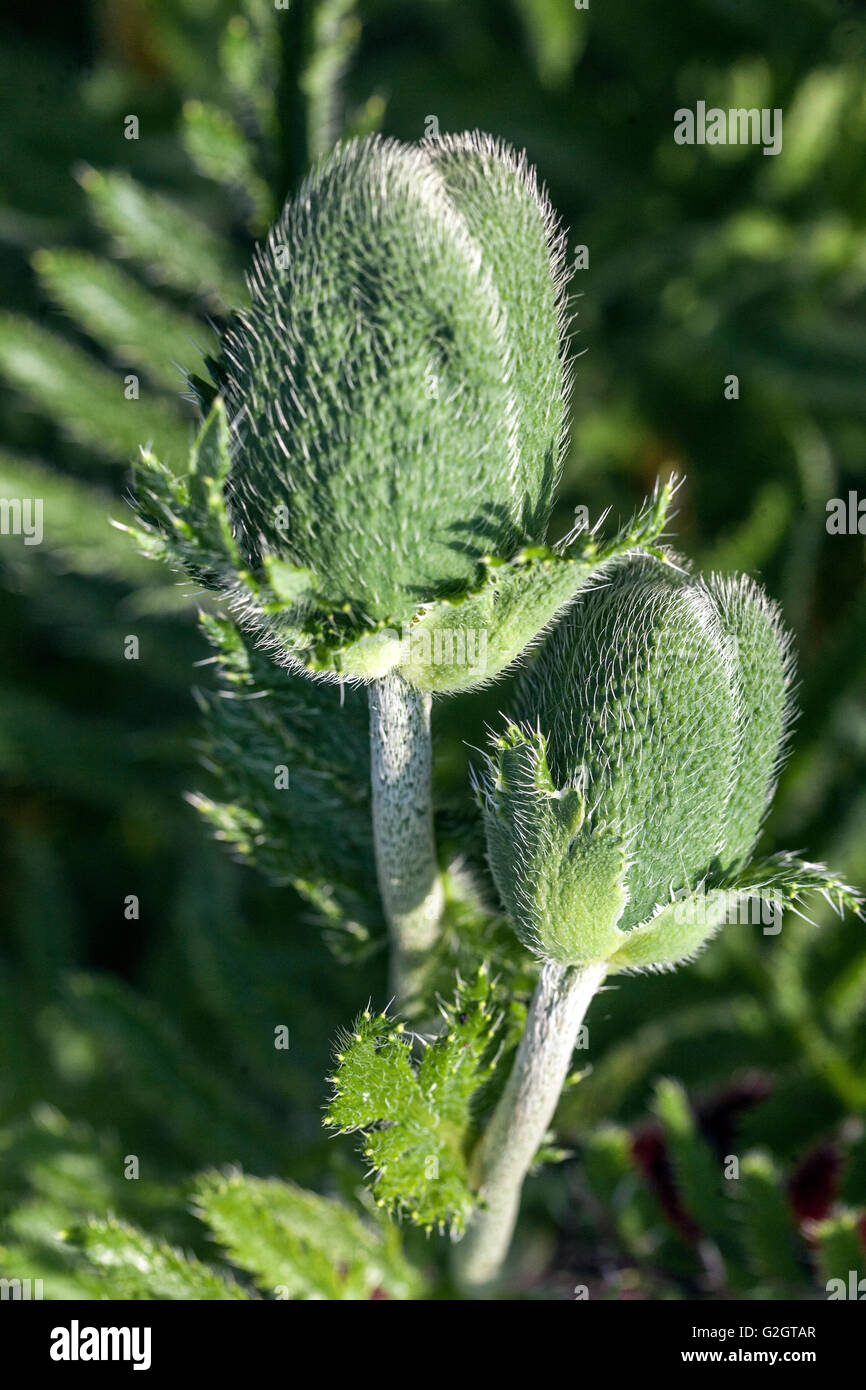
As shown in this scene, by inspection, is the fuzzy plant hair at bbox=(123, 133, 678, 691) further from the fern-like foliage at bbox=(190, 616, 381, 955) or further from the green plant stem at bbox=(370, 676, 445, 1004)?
the fern-like foliage at bbox=(190, 616, 381, 955)

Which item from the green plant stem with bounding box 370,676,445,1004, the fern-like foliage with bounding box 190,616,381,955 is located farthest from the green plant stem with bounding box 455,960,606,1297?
the fern-like foliage with bounding box 190,616,381,955

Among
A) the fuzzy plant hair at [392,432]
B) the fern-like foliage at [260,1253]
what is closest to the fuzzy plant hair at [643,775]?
the fuzzy plant hair at [392,432]

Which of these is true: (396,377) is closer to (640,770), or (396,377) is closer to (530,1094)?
(640,770)

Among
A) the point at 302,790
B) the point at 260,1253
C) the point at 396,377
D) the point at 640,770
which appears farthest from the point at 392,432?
the point at 260,1253

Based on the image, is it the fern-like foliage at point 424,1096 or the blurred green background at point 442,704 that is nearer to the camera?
the fern-like foliage at point 424,1096

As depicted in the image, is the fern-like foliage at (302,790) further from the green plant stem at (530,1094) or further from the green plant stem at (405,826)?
→ the green plant stem at (530,1094)

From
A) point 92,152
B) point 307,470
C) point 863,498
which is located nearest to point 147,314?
point 92,152

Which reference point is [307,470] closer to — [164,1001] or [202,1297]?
[202,1297]
